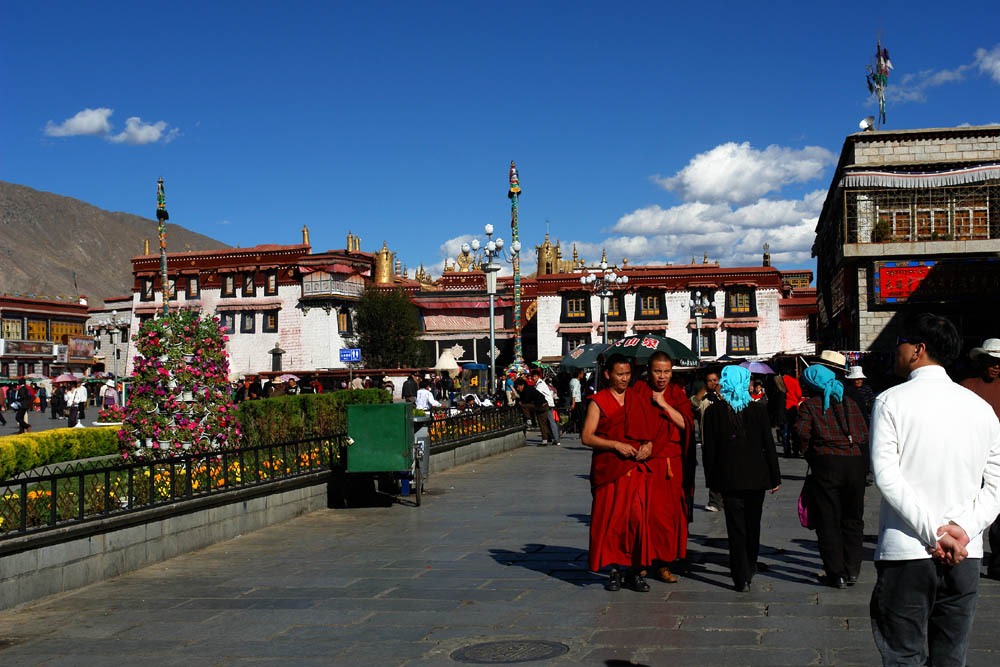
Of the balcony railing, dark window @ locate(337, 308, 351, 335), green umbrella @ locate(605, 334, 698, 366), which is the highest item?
the balcony railing

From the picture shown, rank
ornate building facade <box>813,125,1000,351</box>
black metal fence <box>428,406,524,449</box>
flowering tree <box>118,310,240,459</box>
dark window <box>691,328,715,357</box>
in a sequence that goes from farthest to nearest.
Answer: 1. dark window <box>691,328,715,357</box>
2. ornate building facade <box>813,125,1000,351</box>
3. black metal fence <box>428,406,524,449</box>
4. flowering tree <box>118,310,240,459</box>

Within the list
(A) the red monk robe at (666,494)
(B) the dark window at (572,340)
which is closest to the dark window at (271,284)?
(B) the dark window at (572,340)

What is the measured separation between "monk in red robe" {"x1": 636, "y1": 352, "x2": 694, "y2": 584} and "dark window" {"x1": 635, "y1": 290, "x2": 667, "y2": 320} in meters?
55.6

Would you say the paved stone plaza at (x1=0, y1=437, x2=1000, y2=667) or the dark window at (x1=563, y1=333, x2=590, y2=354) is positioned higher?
the dark window at (x1=563, y1=333, x2=590, y2=354)

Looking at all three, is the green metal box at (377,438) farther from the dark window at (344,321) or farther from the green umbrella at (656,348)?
the dark window at (344,321)

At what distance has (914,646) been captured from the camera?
3.82 meters

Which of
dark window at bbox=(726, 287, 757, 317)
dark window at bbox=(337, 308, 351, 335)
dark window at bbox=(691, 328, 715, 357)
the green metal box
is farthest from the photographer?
dark window at bbox=(337, 308, 351, 335)

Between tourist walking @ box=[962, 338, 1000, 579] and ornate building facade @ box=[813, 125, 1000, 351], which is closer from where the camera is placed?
tourist walking @ box=[962, 338, 1000, 579]

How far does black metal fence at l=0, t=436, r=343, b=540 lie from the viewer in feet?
26.3

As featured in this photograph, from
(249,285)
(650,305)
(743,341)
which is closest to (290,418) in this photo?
(650,305)

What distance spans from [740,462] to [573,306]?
56228 millimetres

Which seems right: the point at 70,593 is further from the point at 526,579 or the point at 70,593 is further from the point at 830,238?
the point at 830,238

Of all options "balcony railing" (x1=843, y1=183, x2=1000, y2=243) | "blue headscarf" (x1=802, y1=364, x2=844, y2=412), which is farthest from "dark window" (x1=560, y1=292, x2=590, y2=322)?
"blue headscarf" (x1=802, y1=364, x2=844, y2=412)

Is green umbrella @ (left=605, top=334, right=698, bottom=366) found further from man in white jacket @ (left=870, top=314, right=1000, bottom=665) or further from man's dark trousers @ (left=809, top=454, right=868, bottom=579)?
man in white jacket @ (left=870, top=314, right=1000, bottom=665)
